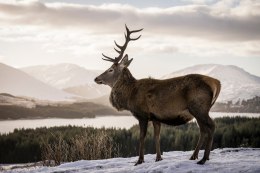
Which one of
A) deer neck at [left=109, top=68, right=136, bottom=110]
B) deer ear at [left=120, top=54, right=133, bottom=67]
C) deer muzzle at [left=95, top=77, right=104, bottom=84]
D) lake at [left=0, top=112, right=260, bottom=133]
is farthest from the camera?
lake at [left=0, top=112, right=260, bottom=133]

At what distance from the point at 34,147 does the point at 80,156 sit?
720cm

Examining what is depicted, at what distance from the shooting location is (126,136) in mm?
20750

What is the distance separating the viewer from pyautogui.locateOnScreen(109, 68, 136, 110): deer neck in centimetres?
783

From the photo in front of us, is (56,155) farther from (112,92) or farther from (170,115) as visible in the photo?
(170,115)

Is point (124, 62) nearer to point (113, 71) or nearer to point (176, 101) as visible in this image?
point (113, 71)

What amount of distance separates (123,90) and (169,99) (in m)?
1.45

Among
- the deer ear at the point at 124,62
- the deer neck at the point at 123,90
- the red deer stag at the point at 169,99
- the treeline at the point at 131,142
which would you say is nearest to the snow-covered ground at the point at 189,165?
the red deer stag at the point at 169,99

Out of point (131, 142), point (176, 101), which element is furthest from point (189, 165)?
point (131, 142)

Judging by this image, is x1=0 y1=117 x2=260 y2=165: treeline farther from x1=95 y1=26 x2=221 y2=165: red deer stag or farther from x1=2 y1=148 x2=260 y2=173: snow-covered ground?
x1=95 y1=26 x2=221 y2=165: red deer stag

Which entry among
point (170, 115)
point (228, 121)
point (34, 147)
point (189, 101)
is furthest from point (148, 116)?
point (228, 121)

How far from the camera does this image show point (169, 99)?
6723mm

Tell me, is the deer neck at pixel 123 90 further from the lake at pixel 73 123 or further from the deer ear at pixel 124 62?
the lake at pixel 73 123

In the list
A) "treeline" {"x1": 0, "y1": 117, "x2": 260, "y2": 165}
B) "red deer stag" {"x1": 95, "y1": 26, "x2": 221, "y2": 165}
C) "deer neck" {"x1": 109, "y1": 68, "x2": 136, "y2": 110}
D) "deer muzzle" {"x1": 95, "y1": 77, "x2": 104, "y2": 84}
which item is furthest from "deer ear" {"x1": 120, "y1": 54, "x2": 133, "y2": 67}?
"treeline" {"x1": 0, "y1": 117, "x2": 260, "y2": 165}

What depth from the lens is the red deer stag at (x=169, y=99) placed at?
20.9ft
